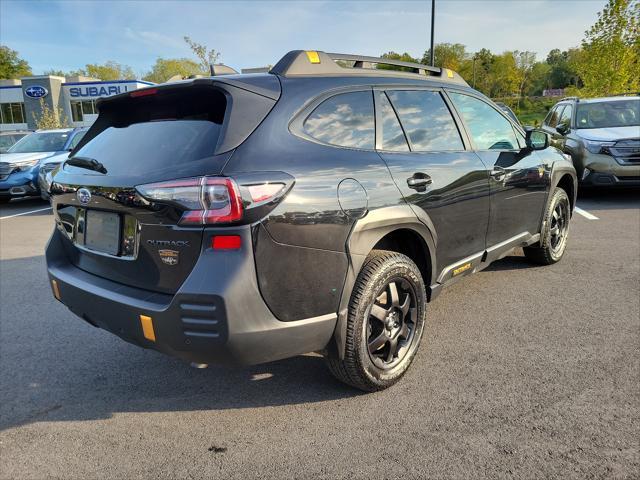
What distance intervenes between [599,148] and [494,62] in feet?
230

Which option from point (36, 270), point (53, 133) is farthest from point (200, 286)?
point (53, 133)

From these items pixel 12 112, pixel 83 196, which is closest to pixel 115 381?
pixel 83 196

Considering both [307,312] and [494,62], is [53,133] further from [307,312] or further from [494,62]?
[494,62]

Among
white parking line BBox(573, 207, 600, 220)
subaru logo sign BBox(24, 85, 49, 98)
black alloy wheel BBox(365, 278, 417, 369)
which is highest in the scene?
subaru logo sign BBox(24, 85, 49, 98)

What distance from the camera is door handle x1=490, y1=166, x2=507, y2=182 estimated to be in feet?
12.4

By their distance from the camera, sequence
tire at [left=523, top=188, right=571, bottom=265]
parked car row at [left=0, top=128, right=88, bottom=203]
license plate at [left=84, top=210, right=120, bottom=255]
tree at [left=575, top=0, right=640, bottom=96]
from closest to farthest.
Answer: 1. license plate at [left=84, top=210, right=120, bottom=255]
2. tire at [left=523, top=188, right=571, bottom=265]
3. parked car row at [left=0, top=128, right=88, bottom=203]
4. tree at [left=575, top=0, right=640, bottom=96]

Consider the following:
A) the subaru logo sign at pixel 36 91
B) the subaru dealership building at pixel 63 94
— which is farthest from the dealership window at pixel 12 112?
the subaru logo sign at pixel 36 91

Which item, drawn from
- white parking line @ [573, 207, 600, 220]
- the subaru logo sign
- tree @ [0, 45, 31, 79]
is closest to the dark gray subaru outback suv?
white parking line @ [573, 207, 600, 220]

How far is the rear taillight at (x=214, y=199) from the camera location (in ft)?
6.91

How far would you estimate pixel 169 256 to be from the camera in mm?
2244

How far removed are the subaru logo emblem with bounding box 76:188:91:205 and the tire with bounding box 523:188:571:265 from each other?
4.02 meters

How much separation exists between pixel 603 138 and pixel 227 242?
8.74 meters

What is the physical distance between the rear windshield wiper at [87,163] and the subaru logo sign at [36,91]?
52.7m

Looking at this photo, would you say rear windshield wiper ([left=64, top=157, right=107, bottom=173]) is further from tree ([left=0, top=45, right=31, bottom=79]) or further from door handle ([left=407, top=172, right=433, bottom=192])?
tree ([left=0, top=45, right=31, bottom=79])
